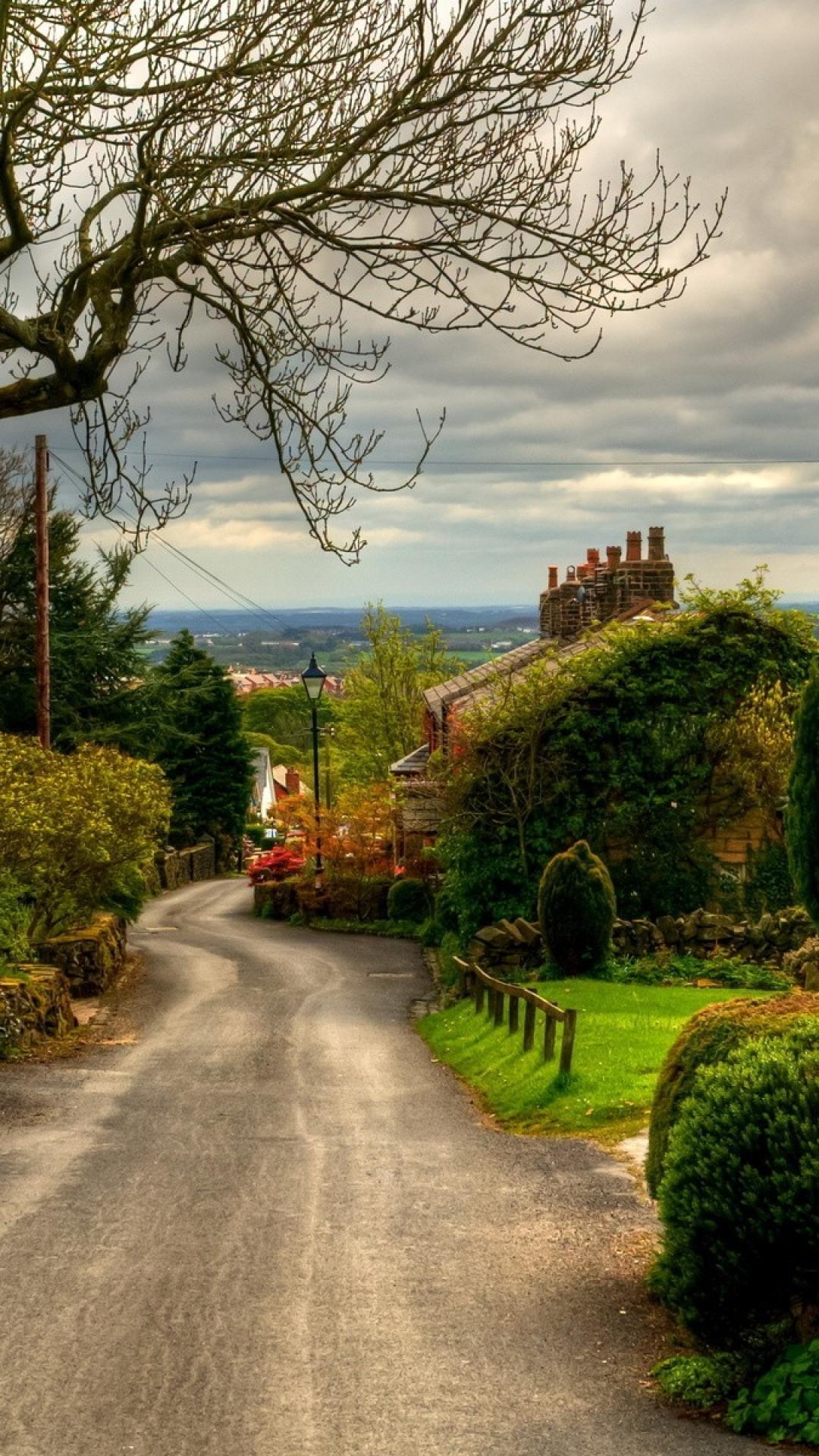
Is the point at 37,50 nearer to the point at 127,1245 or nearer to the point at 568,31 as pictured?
the point at 568,31

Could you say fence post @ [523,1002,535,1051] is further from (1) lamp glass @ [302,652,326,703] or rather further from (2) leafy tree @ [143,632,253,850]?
(2) leafy tree @ [143,632,253,850]

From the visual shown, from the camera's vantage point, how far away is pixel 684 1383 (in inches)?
296

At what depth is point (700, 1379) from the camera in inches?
296

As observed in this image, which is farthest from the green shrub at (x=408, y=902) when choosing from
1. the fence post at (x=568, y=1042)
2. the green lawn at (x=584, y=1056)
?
the fence post at (x=568, y=1042)

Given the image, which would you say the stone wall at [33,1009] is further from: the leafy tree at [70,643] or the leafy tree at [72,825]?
the leafy tree at [70,643]

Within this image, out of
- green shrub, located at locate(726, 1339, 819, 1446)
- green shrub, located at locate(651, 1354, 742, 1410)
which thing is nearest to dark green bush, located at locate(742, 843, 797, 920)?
green shrub, located at locate(651, 1354, 742, 1410)

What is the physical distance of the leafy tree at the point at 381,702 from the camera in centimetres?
7069

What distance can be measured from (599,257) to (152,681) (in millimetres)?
43345

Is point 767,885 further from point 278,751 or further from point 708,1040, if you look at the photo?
point 278,751

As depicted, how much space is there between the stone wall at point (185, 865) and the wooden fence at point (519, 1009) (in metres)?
36.9

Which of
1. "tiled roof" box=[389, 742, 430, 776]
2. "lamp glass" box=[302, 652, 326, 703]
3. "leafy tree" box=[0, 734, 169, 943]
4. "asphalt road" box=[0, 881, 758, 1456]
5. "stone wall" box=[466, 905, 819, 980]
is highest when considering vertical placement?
"lamp glass" box=[302, 652, 326, 703]

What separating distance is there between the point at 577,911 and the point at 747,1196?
16.0 meters

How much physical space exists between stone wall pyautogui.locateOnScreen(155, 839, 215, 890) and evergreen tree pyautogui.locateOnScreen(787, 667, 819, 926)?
49.0m

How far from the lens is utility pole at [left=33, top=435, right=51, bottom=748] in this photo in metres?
33.0
